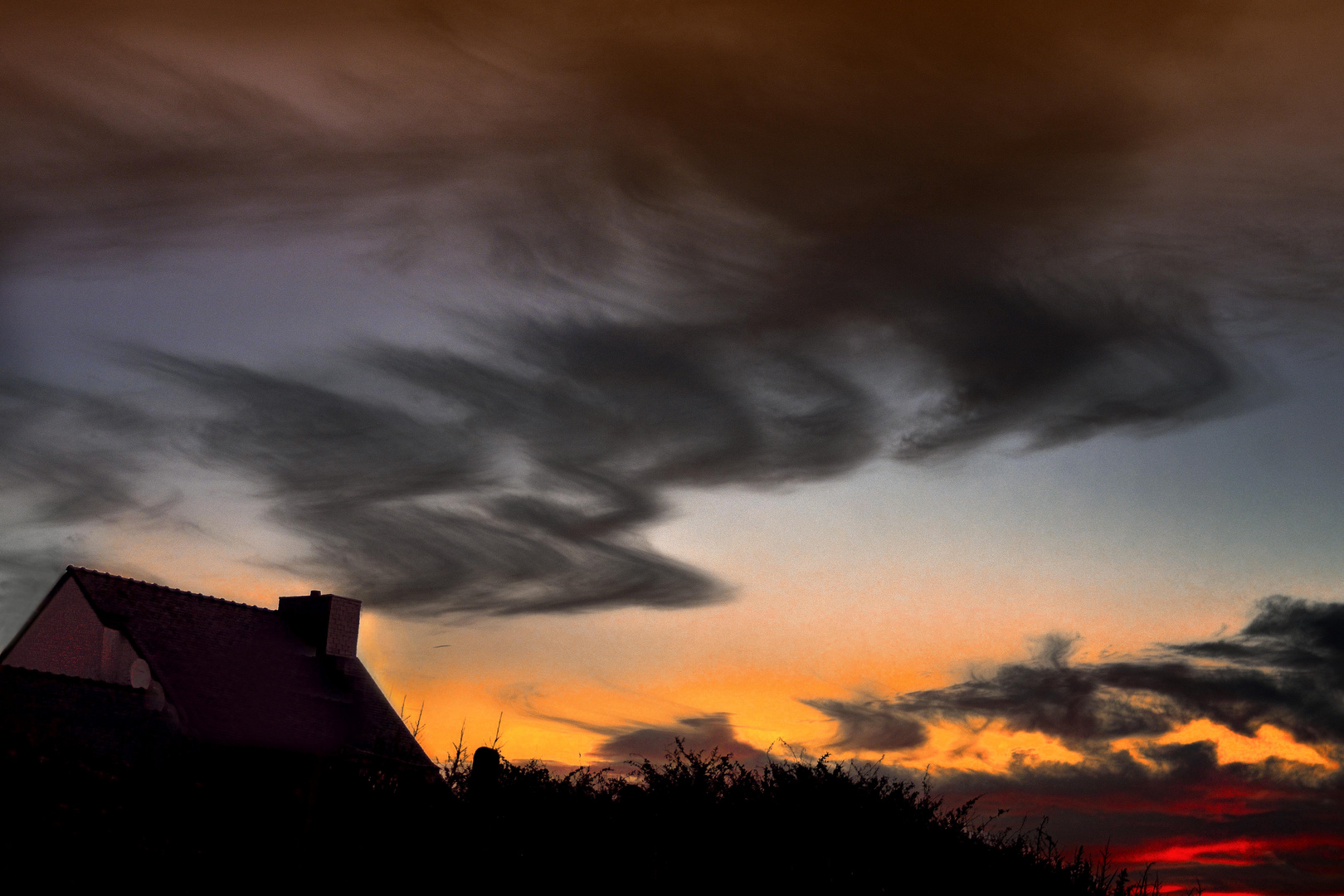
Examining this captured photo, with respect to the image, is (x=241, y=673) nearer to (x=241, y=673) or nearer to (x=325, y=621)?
Answer: (x=241, y=673)

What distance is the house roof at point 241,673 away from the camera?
95.7ft

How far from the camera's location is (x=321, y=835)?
12.7 m

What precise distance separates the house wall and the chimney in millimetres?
6945

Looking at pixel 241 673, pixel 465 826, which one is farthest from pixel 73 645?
pixel 465 826

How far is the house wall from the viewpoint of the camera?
29.4 m

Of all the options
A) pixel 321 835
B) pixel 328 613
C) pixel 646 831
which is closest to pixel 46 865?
pixel 321 835

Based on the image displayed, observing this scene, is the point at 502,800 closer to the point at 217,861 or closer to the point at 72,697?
the point at 217,861

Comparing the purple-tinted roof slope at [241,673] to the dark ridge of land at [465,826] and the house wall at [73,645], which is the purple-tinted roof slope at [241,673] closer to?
the house wall at [73,645]

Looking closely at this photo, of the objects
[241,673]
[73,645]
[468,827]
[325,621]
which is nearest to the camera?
[468,827]

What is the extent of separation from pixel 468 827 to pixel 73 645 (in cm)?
2197

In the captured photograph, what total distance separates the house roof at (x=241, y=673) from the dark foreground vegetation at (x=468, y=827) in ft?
43.6

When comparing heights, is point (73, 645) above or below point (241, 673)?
above

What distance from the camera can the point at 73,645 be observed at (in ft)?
98.9

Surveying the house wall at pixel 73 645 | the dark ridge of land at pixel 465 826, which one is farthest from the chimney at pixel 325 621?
the dark ridge of land at pixel 465 826
